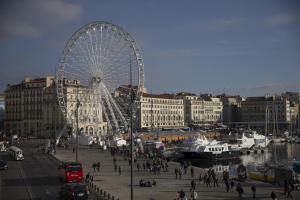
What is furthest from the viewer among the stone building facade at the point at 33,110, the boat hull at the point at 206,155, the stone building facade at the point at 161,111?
the stone building facade at the point at 161,111

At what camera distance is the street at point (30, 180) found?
30.6m

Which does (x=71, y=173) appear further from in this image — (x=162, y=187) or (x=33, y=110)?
(x=33, y=110)

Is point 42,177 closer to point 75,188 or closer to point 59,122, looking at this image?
point 75,188

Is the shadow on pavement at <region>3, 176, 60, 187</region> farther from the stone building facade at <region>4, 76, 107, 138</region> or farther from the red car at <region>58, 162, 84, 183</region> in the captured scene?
the stone building facade at <region>4, 76, 107, 138</region>

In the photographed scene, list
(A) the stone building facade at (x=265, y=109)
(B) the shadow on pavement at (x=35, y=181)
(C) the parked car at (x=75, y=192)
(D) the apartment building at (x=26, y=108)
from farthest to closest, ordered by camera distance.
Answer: (A) the stone building facade at (x=265, y=109) → (D) the apartment building at (x=26, y=108) → (B) the shadow on pavement at (x=35, y=181) → (C) the parked car at (x=75, y=192)

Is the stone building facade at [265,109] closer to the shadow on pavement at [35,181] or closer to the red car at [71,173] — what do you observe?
the shadow on pavement at [35,181]

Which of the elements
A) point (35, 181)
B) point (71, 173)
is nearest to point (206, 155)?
point (35, 181)

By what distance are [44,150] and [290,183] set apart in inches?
1505

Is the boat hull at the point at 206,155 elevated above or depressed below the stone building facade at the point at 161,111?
below

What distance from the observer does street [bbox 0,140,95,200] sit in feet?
100

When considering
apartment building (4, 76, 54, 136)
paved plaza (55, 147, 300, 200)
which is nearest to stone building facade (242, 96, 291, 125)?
apartment building (4, 76, 54, 136)

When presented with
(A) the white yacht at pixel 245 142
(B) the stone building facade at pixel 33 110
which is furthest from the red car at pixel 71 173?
(B) the stone building facade at pixel 33 110

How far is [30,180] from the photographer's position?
37.4 m

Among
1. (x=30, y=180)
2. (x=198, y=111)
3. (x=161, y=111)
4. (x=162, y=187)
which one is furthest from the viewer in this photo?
(x=198, y=111)
